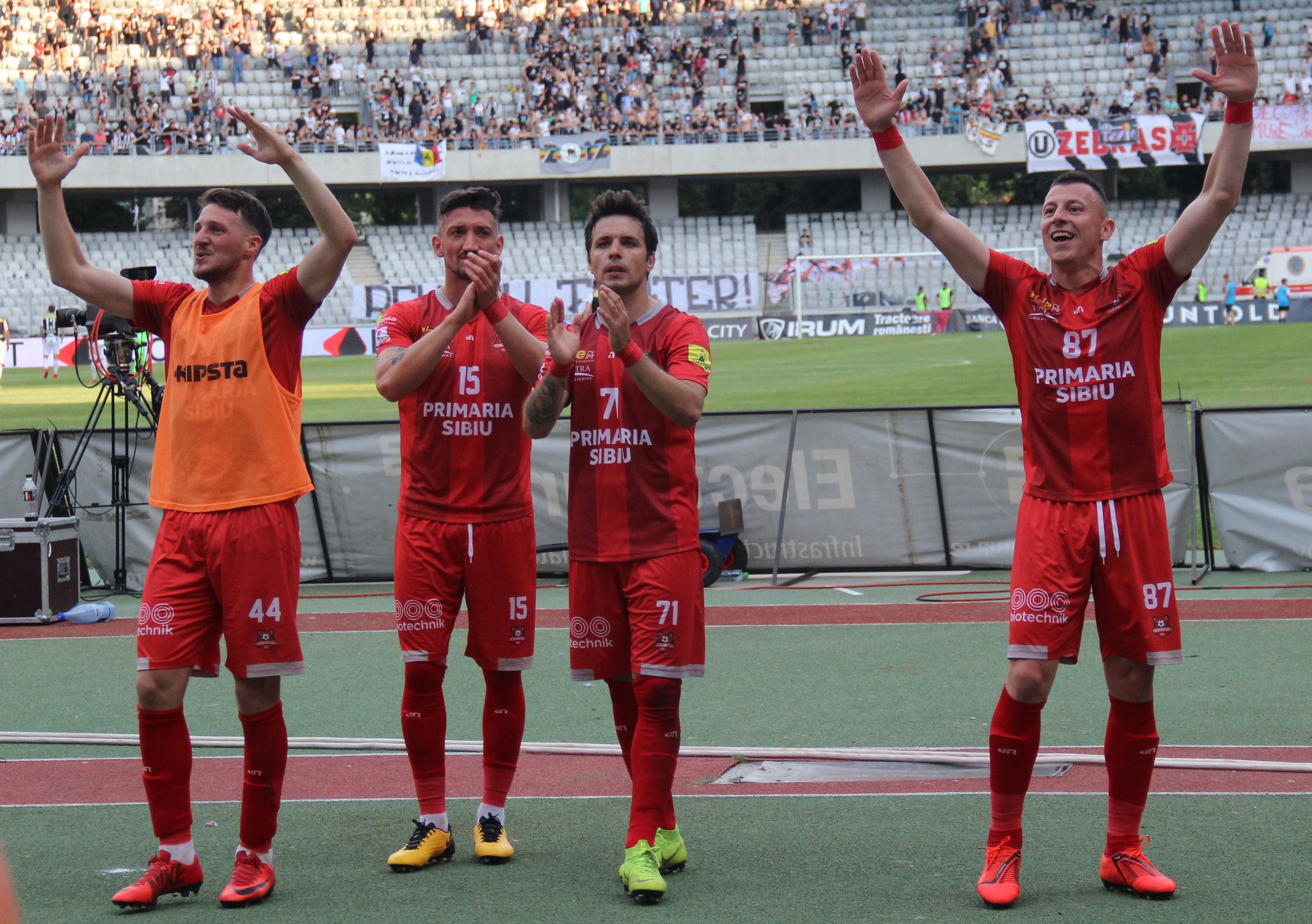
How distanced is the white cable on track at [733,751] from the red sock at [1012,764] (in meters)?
1.48

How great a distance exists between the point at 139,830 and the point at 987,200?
5509cm

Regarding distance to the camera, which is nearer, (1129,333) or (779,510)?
(1129,333)

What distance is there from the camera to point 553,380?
4.50 metres

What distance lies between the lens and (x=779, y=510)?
459 inches

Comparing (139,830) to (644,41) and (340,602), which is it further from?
(644,41)

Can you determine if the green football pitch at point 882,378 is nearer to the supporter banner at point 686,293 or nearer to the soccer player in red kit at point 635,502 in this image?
the supporter banner at point 686,293

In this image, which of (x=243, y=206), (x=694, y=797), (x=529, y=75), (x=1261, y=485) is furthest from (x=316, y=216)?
(x=529, y=75)

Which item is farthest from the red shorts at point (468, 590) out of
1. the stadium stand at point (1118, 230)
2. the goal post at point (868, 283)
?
the stadium stand at point (1118, 230)

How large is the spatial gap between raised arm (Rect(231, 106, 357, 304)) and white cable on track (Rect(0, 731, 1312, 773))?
8.08 feet

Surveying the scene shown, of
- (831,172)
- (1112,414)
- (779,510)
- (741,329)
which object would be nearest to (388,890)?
(1112,414)

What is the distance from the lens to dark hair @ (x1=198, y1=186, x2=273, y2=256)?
15.0ft

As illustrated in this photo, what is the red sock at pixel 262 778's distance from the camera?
4.45 metres

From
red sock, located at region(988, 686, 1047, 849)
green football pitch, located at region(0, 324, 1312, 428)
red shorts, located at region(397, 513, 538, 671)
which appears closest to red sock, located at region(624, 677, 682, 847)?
red shorts, located at region(397, 513, 538, 671)

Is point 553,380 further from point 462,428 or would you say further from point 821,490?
point 821,490
